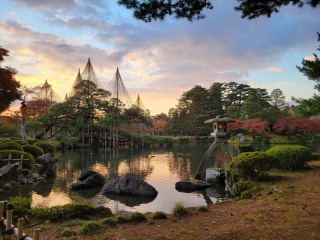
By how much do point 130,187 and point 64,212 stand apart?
5.16 metres

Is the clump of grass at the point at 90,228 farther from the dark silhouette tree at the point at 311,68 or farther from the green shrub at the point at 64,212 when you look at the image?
the dark silhouette tree at the point at 311,68

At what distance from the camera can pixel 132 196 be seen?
11.2 m

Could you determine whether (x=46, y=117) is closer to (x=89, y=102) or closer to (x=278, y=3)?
(x=89, y=102)

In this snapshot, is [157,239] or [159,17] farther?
[159,17]

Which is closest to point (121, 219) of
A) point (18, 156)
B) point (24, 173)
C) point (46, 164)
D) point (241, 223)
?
point (241, 223)

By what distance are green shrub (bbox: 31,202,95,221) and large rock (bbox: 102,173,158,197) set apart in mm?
4583

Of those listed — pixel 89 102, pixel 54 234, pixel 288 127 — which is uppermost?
pixel 89 102

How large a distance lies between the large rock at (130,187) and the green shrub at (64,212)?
15.0 ft

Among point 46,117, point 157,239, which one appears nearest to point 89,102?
point 46,117

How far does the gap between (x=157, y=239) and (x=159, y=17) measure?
4.47 meters

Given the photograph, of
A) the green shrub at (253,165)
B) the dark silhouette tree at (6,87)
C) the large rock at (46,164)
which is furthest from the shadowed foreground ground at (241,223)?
the dark silhouette tree at (6,87)

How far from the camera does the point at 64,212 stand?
6535mm

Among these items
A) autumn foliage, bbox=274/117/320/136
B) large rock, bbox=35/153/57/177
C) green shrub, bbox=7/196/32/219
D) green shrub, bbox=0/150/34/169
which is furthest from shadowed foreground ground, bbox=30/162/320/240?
autumn foliage, bbox=274/117/320/136

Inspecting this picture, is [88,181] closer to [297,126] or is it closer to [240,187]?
[240,187]
